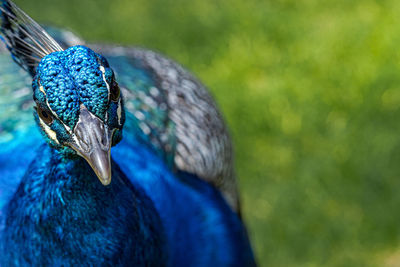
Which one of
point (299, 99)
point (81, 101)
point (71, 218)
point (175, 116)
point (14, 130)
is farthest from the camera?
point (299, 99)

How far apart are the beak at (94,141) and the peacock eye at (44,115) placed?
0.18ft

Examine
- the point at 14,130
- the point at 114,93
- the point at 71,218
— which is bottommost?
the point at 71,218

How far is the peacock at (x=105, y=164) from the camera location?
39.6 inches

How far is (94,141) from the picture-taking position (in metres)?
1.00

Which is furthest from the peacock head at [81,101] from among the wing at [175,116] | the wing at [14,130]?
the wing at [175,116]

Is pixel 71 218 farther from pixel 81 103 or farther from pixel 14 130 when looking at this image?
pixel 14 130

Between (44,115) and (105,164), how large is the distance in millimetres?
134

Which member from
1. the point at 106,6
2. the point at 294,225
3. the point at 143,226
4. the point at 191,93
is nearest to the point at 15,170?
the point at 143,226

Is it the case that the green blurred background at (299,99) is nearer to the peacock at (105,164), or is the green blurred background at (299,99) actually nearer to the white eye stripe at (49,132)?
the peacock at (105,164)

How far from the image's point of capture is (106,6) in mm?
3449

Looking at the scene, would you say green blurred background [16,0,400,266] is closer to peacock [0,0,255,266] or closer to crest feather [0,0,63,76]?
peacock [0,0,255,266]

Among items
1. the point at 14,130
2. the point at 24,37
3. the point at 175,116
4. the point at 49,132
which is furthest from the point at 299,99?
the point at 49,132

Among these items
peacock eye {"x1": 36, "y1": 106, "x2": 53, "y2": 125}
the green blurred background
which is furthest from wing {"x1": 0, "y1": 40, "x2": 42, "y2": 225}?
the green blurred background

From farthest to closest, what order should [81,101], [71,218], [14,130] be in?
[14,130] → [71,218] → [81,101]
